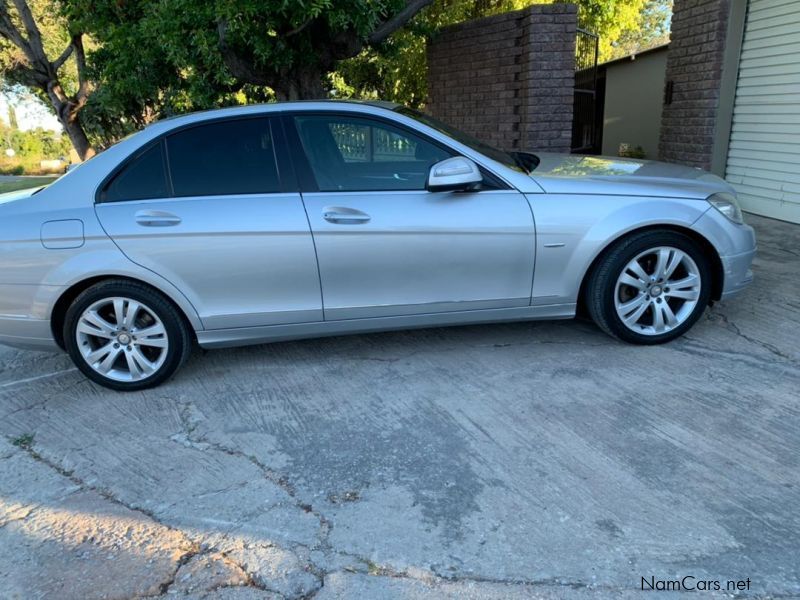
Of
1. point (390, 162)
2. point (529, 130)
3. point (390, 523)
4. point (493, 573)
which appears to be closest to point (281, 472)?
point (390, 523)

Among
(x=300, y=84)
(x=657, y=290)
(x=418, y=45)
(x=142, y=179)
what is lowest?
(x=657, y=290)

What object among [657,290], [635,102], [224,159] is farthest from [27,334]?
[635,102]

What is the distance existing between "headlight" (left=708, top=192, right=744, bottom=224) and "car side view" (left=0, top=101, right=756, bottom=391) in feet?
0.12

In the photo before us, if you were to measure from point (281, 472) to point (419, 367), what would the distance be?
1.31 metres

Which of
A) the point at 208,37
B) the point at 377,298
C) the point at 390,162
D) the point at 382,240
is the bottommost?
the point at 377,298

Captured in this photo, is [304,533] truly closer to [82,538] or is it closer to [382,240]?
[82,538]

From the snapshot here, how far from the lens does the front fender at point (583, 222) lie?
387 centimetres

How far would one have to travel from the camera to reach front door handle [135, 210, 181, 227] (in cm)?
371

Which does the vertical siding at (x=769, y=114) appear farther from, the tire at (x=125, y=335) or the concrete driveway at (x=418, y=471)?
the tire at (x=125, y=335)

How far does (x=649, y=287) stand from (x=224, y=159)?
2.78 meters

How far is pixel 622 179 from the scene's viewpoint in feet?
13.3

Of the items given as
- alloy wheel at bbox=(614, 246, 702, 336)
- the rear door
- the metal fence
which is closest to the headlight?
alloy wheel at bbox=(614, 246, 702, 336)

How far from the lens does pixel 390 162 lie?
13.0ft

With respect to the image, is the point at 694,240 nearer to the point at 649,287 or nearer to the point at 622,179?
the point at 649,287
